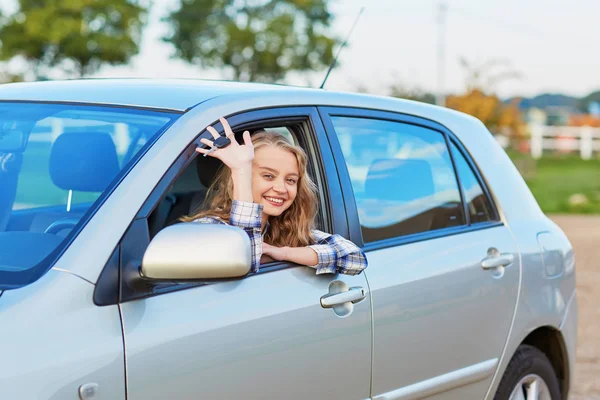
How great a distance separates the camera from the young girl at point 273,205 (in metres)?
2.91

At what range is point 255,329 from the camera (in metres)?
2.72

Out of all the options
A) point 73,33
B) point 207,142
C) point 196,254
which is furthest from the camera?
point 73,33

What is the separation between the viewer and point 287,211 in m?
3.22

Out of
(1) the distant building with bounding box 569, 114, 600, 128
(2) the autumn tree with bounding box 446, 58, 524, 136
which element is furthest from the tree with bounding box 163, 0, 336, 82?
(1) the distant building with bounding box 569, 114, 600, 128

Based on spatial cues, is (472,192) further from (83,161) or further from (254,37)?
(254,37)

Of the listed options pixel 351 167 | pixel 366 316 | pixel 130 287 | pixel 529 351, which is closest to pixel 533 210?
pixel 529 351

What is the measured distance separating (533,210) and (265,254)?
1758mm

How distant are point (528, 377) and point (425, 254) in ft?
3.19

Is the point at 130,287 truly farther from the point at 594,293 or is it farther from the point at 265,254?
the point at 594,293

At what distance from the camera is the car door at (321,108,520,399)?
3.33 m

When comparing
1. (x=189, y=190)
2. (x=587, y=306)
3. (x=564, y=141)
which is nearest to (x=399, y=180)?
(x=189, y=190)

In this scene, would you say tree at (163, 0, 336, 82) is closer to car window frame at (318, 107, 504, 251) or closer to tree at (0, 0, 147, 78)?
tree at (0, 0, 147, 78)

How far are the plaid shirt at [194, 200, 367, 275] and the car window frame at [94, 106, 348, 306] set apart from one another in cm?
8

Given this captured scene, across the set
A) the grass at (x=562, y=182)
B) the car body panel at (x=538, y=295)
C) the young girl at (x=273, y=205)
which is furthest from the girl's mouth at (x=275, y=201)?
the grass at (x=562, y=182)
